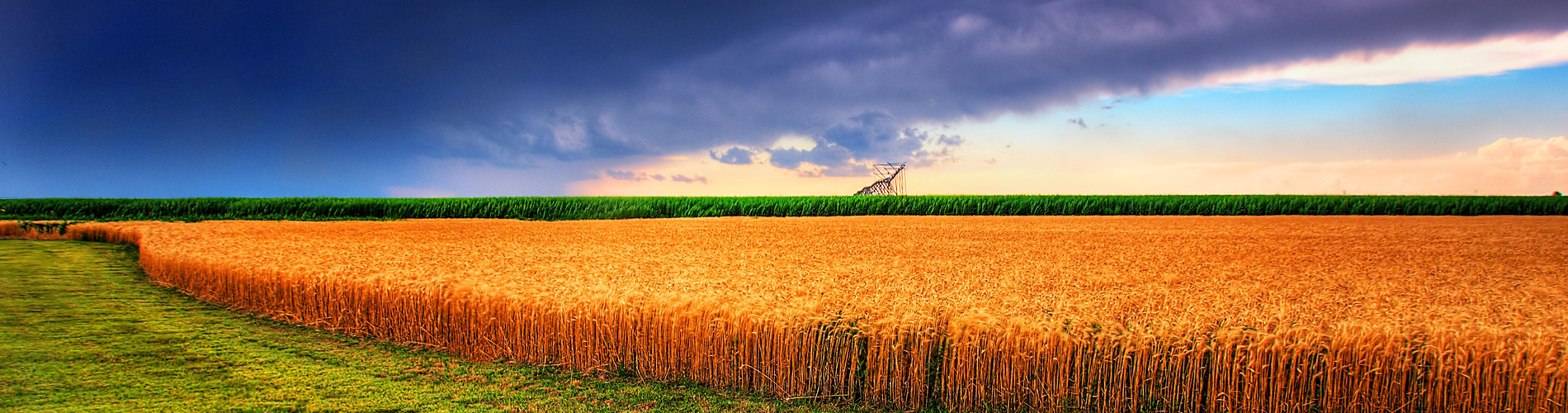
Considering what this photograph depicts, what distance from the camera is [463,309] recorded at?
19.1ft

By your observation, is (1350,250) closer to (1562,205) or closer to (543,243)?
(543,243)

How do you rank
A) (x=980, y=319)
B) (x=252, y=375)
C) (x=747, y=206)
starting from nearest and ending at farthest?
(x=980, y=319), (x=252, y=375), (x=747, y=206)

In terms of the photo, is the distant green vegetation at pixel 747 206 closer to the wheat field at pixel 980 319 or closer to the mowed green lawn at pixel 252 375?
the wheat field at pixel 980 319

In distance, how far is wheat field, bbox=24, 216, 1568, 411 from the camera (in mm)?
3834

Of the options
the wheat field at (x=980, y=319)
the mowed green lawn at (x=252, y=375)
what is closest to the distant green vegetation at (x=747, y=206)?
the wheat field at (x=980, y=319)

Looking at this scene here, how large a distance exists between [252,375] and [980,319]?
17.9 feet

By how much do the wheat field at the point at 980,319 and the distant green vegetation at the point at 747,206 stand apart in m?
19.6

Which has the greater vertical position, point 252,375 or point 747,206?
point 747,206

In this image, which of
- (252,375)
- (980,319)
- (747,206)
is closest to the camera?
(980,319)

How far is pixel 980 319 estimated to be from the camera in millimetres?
4191

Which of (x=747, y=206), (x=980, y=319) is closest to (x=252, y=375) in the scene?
(x=980, y=319)

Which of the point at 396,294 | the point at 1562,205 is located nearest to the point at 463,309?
the point at 396,294

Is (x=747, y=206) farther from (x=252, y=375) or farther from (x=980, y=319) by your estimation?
(x=980, y=319)

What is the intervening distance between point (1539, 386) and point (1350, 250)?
9.17m
